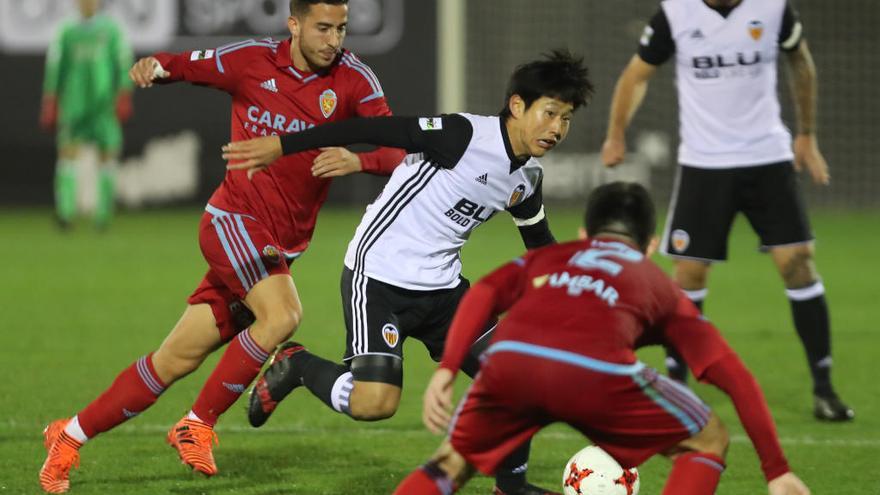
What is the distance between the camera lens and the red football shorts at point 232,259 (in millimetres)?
5422

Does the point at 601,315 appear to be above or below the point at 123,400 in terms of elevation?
above

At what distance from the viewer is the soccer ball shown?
191 inches

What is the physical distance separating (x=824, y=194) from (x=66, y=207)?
9.64m

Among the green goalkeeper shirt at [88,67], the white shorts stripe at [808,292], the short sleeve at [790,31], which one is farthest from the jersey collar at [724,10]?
the green goalkeeper shirt at [88,67]

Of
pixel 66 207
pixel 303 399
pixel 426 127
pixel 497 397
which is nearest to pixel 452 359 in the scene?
pixel 497 397

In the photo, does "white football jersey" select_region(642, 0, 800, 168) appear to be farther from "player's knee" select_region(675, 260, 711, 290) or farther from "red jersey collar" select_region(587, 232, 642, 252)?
"red jersey collar" select_region(587, 232, 642, 252)

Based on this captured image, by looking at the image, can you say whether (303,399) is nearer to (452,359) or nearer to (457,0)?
(452,359)

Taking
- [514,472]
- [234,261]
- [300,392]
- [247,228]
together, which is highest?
[247,228]

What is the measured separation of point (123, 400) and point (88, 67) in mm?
11544

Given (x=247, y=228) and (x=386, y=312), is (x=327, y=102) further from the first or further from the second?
(x=386, y=312)

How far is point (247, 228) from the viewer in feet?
18.0

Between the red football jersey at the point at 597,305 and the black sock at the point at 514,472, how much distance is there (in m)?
1.13

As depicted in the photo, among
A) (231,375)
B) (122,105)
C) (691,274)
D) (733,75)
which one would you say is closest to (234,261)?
(231,375)

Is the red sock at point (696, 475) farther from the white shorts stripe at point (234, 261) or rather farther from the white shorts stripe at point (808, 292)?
the white shorts stripe at point (808, 292)
